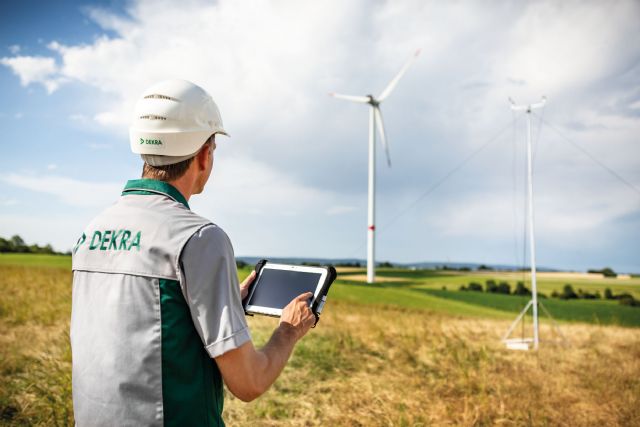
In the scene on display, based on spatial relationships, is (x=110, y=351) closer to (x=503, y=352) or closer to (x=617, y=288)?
(x=503, y=352)

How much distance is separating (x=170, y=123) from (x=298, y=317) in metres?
1.01

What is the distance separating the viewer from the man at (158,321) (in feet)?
5.46

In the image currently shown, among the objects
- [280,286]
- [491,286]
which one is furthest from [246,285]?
[491,286]

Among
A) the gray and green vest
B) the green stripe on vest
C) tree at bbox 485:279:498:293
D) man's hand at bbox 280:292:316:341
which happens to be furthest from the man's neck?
tree at bbox 485:279:498:293

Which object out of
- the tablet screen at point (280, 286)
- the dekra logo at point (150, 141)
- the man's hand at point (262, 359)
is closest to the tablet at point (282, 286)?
the tablet screen at point (280, 286)

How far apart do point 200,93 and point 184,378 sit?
1195mm

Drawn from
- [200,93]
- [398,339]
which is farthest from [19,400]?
[398,339]

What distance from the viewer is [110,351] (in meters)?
1.73

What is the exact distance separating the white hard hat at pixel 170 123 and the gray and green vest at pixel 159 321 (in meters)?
0.27

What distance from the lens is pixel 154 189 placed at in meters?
1.88

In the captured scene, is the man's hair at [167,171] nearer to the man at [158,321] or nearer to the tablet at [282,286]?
the man at [158,321]

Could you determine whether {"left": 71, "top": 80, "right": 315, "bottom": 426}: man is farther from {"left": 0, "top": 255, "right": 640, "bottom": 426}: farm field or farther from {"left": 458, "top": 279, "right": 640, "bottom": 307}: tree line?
{"left": 458, "top": 279, "right": 640, "bottom": 307}: tree line

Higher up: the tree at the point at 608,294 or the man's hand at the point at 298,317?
the man's hand at the point at 298,317

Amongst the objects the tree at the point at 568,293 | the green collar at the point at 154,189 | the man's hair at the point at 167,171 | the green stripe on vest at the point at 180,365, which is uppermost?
the man's hair at the point at 167,171
